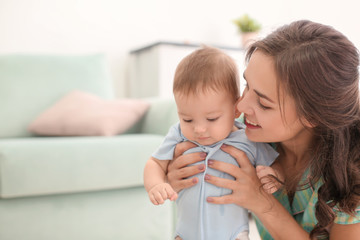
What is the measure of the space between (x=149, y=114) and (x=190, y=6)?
Result: 62.3 inches

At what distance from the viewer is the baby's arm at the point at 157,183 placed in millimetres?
922

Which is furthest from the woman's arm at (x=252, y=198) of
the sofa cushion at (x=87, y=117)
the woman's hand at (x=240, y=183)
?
the sofa cushion at (x=87, y=117)

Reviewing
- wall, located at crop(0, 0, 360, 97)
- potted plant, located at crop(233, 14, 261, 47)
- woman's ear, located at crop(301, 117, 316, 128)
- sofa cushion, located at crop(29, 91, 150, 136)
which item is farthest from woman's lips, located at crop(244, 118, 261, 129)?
potted plant, located at crop(233, 14, 261, 47)

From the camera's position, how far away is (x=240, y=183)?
1.01 m

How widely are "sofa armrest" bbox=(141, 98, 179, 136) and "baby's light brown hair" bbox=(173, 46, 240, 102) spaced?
83cm

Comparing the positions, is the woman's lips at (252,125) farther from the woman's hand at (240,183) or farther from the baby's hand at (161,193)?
the baby's hand at (161,193)

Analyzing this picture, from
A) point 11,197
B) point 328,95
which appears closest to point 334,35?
point 328,95

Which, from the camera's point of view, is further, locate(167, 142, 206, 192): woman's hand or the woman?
locate(167, 142, 206, 192): woman's hand

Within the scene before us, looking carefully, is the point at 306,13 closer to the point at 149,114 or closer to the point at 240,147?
the point at 149,114

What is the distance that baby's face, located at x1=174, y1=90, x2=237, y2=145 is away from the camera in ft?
3.16

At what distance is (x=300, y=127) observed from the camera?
998 mm

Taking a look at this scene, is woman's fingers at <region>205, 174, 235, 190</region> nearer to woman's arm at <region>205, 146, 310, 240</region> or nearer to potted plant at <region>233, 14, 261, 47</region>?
woman's arm at <region>205, 146, 310, 240</region>

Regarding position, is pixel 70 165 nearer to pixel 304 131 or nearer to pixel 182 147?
pixel 182 147

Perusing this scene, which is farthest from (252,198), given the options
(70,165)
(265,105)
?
(70,165)
